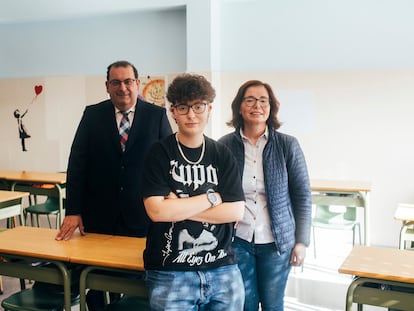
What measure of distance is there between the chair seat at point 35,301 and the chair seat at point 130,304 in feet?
0.80

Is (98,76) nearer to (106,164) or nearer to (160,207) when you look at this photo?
(106,164)

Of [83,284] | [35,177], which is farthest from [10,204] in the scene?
[83,284]

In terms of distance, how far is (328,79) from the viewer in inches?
192

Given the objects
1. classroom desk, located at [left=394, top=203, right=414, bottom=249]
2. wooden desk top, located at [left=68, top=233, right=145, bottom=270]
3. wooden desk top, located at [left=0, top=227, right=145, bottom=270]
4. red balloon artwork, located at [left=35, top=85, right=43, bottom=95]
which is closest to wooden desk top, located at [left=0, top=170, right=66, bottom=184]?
red balloon artwork, located at [left=35, top=85, right=43, bottom=95]

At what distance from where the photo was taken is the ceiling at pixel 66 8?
5266mm

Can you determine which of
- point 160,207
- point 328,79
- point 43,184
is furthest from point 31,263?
point 328,79

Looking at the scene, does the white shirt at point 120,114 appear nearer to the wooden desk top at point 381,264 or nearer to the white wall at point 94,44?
the wooden desk top at point 381,264

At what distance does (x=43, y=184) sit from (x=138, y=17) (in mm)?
2415

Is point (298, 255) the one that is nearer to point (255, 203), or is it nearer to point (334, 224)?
point (255, 203)

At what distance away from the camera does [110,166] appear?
2.25 meters

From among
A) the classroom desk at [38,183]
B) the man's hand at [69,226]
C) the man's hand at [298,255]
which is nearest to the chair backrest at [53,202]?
the classroom desk at [38,183]

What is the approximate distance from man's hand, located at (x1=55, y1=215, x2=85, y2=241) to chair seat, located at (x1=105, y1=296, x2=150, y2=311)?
45 cm

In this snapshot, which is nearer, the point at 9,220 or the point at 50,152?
the point at 9,220

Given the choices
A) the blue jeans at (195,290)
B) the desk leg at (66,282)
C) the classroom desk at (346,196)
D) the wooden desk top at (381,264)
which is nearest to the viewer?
the blue jeans at (195,290)
